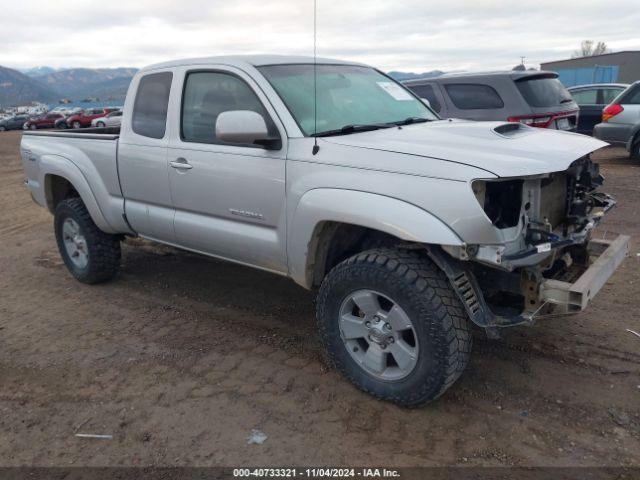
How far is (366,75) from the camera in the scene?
171 inches

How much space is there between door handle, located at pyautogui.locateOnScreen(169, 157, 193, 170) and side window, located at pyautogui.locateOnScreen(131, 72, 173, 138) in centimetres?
32

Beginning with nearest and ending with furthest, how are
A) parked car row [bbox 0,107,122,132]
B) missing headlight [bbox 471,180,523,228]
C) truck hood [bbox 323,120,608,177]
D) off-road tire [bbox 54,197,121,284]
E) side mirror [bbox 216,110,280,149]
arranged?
truck hood [bbox 323,120,608,177] → missing headlight [bbox 471,180,523,228] → side mirror [bbox 216,110,280,149] → off-road tire [bbox 54,197,121,284] → parked car row [bbox 0,107,122,132]

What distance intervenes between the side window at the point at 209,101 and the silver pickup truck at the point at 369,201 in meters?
0.01

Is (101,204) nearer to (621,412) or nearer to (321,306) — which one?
(321,306)

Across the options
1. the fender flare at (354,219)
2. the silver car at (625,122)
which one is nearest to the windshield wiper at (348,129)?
the fender flare at (354,219)

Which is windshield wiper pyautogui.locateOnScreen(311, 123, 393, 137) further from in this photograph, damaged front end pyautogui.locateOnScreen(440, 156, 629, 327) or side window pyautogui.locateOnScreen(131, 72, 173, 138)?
side window pyautogui.locateOnScreen(131, 72, 173, 138)

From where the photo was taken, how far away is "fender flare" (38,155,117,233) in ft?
16.0

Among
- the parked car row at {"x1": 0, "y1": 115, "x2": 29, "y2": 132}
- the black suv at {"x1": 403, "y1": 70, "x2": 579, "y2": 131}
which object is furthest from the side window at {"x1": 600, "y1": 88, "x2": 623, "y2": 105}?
the parked car row at {"x1": 0, "y1": 115, "x2": 29, "y2": 132}

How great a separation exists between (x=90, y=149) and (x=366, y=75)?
8.01 ft

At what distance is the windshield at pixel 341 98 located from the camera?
358 centimetres

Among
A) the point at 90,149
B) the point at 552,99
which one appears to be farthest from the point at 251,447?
the point at 552,99

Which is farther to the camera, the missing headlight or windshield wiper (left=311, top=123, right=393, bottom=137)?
windshield wiper (left=311, top=123, right=393, bottom=137)

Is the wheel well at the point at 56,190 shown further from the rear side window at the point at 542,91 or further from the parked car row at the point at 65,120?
the parked car row at the point at 65,120

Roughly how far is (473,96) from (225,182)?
5664 mm
